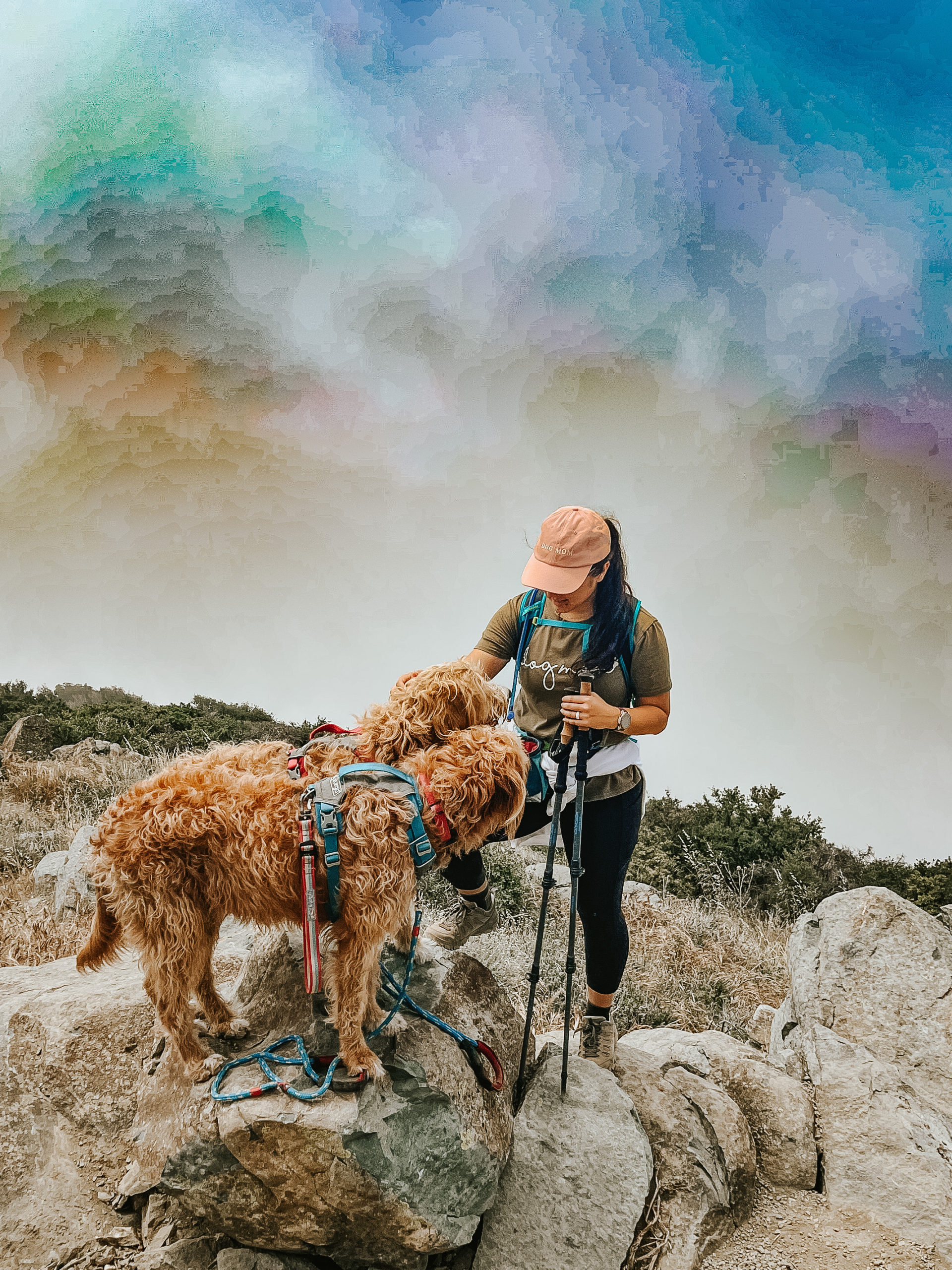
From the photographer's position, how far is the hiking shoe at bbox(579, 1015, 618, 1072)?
13.3ft

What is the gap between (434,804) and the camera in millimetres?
2955

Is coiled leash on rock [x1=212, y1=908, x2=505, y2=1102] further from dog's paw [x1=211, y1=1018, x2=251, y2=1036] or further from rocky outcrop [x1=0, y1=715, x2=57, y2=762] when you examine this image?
rocky outcrop [x1=0, y1=715, x2=57, y2=762]

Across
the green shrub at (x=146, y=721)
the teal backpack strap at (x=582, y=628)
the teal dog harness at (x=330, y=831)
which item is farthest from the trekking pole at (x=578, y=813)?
the green shrub at (x=146, y=721)

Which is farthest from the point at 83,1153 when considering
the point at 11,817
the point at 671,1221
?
the point at 11,817

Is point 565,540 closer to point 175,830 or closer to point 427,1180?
point 175,830

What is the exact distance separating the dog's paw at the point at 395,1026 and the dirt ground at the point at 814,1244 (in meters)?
1.75

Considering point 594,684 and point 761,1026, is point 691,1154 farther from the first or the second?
point 761,1026

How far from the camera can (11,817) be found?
9.25 m

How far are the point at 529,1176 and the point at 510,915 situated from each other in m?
4.37

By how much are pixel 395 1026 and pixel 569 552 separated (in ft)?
7.23

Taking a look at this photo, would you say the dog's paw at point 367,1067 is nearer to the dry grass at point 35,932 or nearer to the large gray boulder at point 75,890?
the dry grass at point 35,932

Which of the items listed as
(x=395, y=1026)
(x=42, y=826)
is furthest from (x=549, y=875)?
(x=42, y=826)

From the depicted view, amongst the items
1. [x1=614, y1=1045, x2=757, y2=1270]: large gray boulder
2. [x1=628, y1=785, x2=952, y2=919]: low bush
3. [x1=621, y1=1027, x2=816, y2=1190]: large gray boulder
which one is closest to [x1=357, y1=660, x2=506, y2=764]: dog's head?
[x1=614, y1=1045, x2=757, y2=1270]: large gray boulder

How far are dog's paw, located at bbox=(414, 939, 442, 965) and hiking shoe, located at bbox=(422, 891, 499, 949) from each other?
84mm
